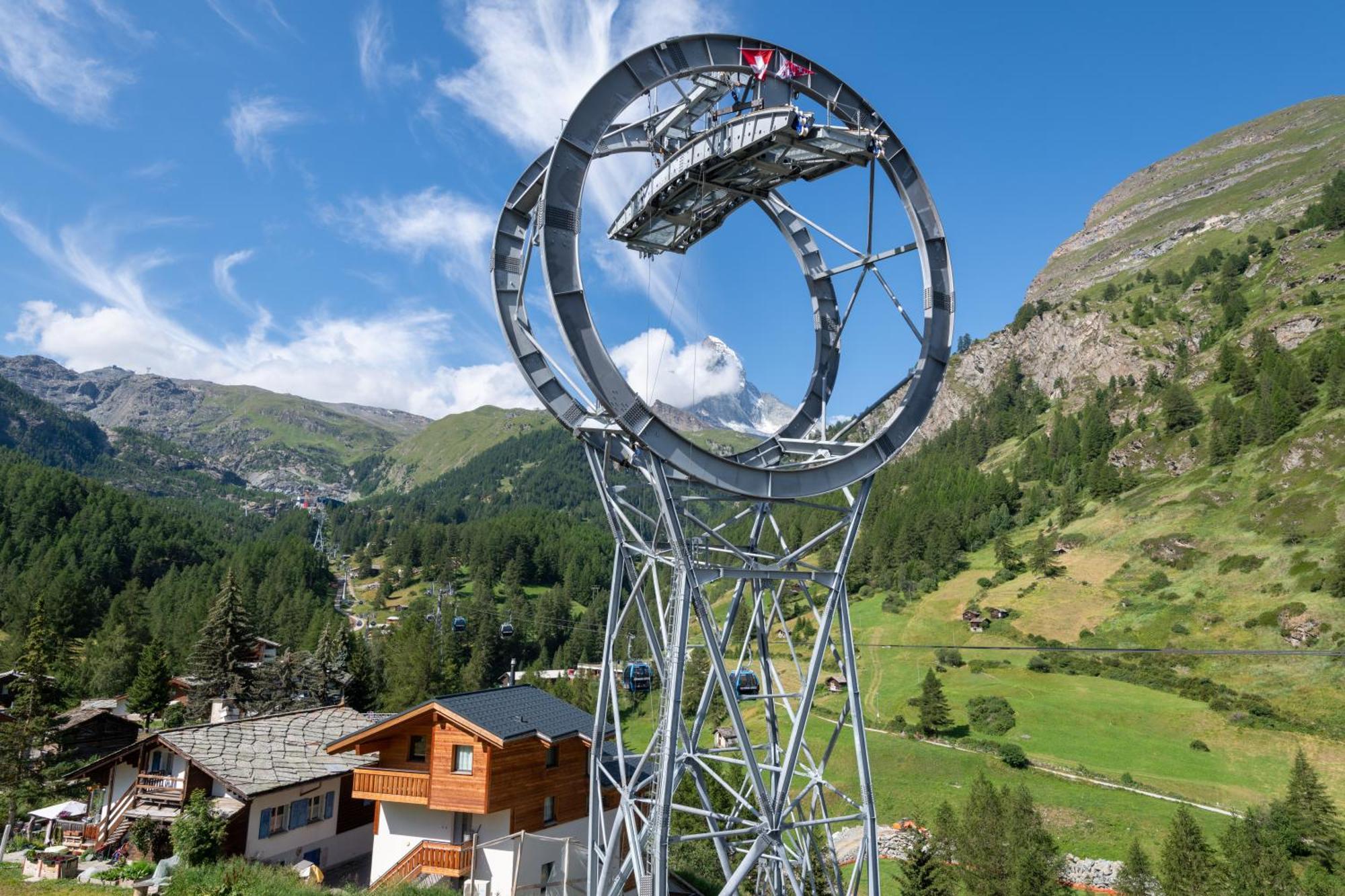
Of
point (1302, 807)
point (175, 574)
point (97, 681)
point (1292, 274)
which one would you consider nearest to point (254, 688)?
point (97, 681)

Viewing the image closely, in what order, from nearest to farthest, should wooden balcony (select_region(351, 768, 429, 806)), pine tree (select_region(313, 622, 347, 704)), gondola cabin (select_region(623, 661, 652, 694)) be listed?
gondola cabin (select_region(623, 661, 652, 694)), wooden balcony (select_region(351, 768, 429, 806)), pine tree (select_region(313, 622, 347, 704))

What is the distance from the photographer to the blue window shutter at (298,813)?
3222 centimetres

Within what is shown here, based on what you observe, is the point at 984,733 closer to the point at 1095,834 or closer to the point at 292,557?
the point at 1095,834

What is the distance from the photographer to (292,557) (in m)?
158

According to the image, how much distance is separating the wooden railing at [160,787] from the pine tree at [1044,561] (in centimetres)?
9700

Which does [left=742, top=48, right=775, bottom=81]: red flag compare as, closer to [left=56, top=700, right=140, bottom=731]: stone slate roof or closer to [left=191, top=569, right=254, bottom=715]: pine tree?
[left=56, top=700, right=140, bottom=731]: stone slate roof

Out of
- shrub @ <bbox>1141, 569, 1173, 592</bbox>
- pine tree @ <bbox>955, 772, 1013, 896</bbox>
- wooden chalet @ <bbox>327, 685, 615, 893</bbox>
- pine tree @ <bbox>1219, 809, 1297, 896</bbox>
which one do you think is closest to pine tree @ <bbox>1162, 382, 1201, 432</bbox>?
shrub @ <bbox>1141, 569, 1173, 592</bbox>

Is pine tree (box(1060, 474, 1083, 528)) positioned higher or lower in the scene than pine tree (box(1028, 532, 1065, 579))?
higher

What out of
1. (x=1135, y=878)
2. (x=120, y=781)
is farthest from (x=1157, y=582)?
(x=120, y=781)

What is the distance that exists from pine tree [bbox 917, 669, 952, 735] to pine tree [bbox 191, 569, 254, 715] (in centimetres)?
5580

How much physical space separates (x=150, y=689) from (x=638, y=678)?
66.3m

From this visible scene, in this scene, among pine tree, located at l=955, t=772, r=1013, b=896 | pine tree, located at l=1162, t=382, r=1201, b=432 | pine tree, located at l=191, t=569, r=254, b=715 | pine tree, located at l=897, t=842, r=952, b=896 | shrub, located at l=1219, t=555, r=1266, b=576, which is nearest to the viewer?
pine tree, located at l=897, t=842, r=952, b=896

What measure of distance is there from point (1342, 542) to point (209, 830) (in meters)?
94.2

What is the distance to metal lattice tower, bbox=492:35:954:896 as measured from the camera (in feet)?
52.5
